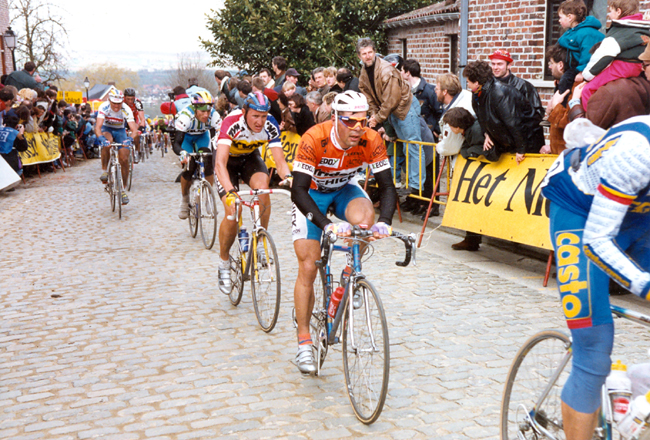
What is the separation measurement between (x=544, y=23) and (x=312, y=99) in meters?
4.44

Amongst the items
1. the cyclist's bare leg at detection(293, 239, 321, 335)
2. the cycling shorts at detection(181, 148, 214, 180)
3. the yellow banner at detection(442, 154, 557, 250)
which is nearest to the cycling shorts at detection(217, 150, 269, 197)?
the cycling shorts at detection(181, 148, 214, 180)

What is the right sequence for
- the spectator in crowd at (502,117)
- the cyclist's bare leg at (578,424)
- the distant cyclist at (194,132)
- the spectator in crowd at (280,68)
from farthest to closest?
the spectator in crowd at (280,68), the distant cyclist at (194,132), the spectator in crowd at (502,117), the cyclist's bare leg at (578,424)

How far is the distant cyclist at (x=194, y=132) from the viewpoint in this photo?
9570mm

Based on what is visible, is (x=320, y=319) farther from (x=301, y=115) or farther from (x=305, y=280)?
(x=301, y=115)

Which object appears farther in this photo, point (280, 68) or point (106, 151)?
point (280, 68)

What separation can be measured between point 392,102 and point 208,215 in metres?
3.26

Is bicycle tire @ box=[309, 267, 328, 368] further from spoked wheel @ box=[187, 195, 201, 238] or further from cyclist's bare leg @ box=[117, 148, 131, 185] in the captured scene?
cyclist's bare leg @ box=[117, 148, 131, 185]

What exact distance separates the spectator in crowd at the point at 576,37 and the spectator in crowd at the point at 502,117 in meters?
0.63

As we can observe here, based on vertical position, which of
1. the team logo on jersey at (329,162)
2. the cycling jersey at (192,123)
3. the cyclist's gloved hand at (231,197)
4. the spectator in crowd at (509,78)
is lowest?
the cyclist's gloved hand at (231,197)

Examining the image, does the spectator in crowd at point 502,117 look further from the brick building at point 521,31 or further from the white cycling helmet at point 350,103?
the brick building at point 521,31

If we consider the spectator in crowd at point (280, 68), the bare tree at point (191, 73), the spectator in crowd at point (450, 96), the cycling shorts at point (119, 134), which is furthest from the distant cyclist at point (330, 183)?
the bare tree at point (191, 73)

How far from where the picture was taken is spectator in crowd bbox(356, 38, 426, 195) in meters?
10.3

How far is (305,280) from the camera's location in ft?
16.3

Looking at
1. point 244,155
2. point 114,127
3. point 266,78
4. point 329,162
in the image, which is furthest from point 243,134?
point 266,78
